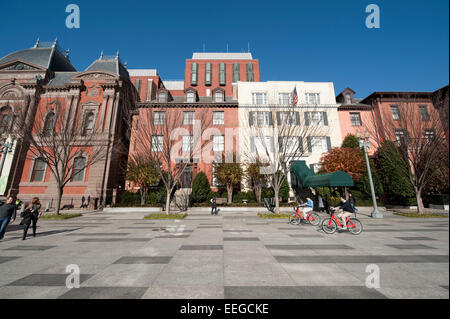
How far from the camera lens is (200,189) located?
22094mm

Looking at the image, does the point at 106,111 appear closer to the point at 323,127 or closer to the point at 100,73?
the point at 100,73

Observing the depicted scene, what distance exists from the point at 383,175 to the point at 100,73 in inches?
1527

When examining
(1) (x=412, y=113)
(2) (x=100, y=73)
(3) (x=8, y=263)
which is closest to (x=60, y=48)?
(2) (x=100, y=73)

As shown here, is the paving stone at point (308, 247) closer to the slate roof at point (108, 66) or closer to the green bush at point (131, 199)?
the green bush at point (131, 199)

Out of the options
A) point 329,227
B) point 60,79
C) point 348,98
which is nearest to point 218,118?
point 348,98

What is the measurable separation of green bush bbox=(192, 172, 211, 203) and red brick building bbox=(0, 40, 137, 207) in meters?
10.4

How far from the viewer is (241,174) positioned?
21.4 meters

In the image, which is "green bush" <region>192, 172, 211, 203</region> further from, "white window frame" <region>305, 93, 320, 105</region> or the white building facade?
"white window frame" <region>305, 93, 320, 105</region>

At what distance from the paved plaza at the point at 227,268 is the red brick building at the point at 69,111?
698 inches

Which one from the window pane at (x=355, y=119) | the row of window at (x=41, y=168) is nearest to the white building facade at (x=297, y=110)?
the window pane at (x=355, y=119)

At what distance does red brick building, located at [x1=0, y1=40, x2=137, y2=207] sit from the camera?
22188mm

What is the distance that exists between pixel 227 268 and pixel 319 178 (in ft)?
54.4

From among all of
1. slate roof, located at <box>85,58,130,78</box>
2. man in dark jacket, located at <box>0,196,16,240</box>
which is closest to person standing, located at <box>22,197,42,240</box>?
man in dark jacket, located at <box>0,196,16,240</box>

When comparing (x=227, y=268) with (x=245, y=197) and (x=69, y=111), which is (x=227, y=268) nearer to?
(x=245, y=197)
